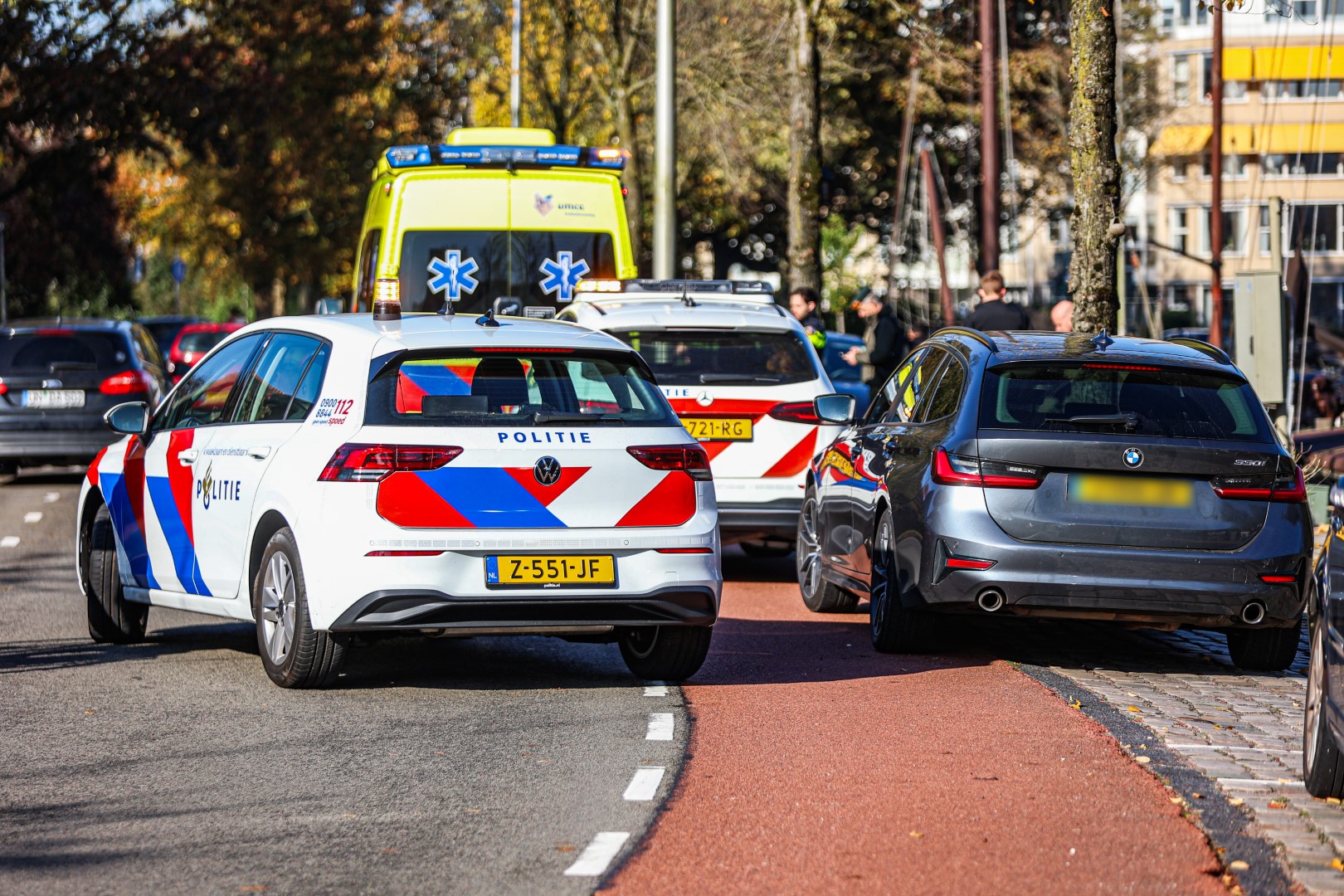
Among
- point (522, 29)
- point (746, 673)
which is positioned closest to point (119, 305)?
point (522, 29)

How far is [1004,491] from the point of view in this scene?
358 inches

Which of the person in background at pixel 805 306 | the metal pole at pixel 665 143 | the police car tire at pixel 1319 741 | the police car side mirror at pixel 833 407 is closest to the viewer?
the police car tire at pixel 1319 741

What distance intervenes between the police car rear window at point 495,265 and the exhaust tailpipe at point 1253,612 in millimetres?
8000

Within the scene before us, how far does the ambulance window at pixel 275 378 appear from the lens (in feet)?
29.2

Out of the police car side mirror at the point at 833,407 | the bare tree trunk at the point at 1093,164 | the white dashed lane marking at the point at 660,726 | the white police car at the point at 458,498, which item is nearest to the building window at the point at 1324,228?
the bare tree trunk at the point at 1093,164

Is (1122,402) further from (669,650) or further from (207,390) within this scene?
(207,390)

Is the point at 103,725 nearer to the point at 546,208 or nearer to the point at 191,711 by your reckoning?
the point at 191,711

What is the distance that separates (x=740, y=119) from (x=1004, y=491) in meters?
30.0

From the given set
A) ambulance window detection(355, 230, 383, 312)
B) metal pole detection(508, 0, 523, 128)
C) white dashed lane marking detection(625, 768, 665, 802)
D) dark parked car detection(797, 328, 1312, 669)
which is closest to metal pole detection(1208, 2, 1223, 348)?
metal pole detection(508, 0, 523, 128)

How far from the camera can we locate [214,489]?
9.20 meters

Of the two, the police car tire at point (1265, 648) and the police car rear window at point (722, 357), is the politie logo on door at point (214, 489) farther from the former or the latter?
the police car tire at point (1265, 648)

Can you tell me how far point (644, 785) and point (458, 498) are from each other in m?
1.77

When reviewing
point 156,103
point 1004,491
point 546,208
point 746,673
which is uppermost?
point 156,103

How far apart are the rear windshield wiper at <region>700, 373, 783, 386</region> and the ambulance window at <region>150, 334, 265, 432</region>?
3.62 m
